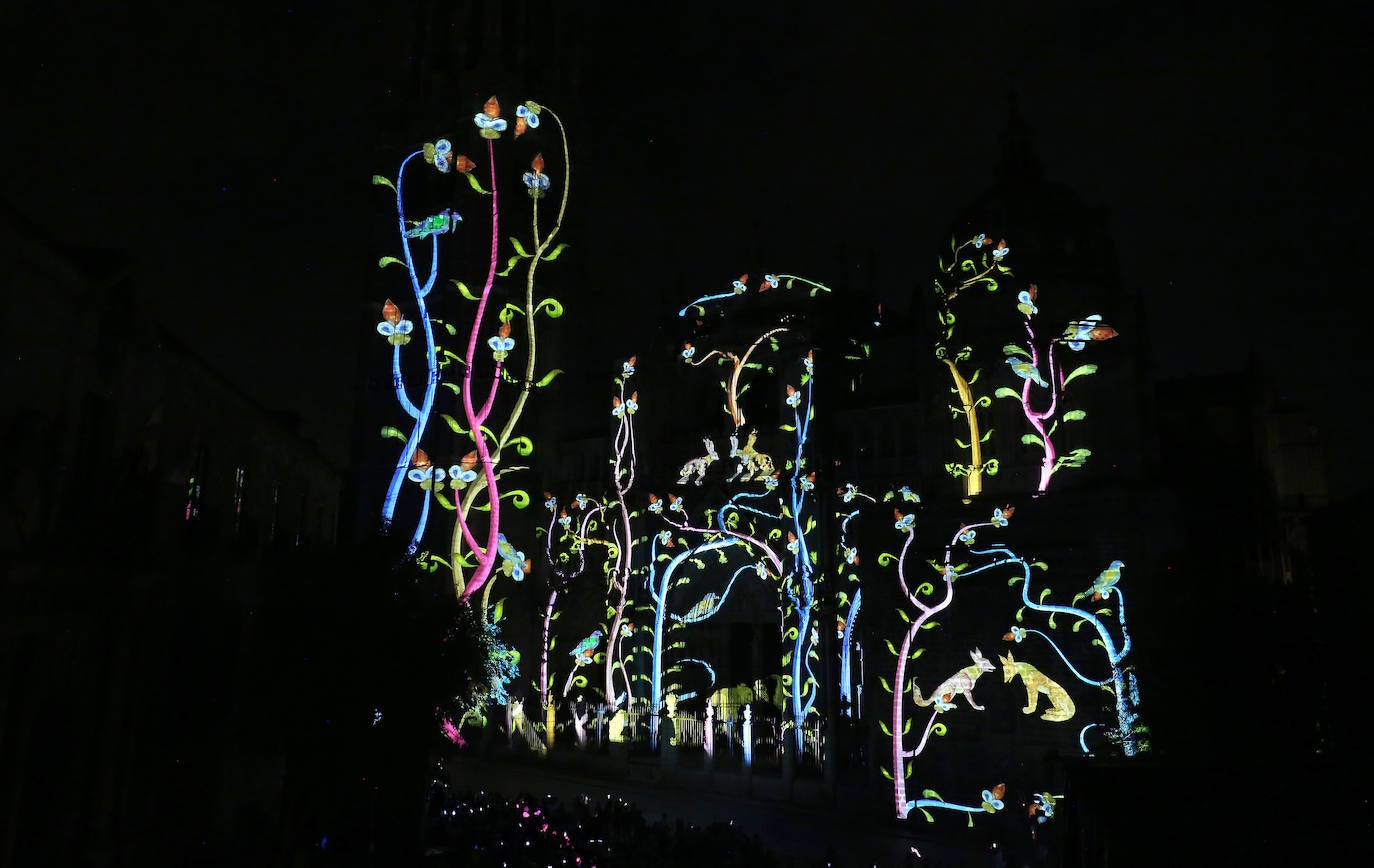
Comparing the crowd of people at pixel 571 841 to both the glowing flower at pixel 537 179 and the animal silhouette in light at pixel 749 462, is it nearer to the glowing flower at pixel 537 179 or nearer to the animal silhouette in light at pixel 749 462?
the animal silhouette in light at pixel 749 462

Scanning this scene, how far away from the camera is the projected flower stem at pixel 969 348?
17609 mm

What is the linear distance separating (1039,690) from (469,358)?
13.2 metres

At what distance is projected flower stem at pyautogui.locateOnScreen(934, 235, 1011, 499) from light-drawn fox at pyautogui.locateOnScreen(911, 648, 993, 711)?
3221mm

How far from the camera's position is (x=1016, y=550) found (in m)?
16.6

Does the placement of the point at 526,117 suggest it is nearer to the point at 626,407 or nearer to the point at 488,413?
the point at 488,413

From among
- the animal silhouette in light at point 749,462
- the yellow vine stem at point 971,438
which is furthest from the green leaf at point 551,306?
the yellow vine stem at point 971,438

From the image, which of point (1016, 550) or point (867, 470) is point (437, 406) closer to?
point (867, 470)

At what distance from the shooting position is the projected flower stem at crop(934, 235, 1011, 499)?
57.8 ft

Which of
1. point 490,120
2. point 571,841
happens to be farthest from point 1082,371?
point 490,120

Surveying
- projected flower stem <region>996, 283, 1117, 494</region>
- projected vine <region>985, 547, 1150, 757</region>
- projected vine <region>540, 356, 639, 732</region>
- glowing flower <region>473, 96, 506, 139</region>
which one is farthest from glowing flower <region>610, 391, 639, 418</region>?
projected vine <region>985, 547, 1150, 757</region>

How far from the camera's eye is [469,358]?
18.9 meters

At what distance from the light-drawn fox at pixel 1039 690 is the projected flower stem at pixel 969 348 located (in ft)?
11.0

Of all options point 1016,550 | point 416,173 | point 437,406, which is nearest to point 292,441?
point 437,406

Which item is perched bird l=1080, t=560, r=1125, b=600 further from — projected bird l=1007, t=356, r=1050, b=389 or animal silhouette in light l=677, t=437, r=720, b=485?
animal silhouette in light l=677, t=437, r=720, b=485
